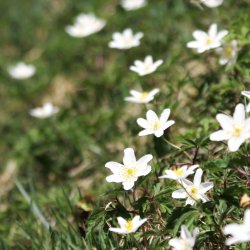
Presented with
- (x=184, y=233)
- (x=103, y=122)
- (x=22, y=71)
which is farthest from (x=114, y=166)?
(x=22, y=71)

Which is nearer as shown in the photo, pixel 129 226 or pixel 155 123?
pixel 129 226

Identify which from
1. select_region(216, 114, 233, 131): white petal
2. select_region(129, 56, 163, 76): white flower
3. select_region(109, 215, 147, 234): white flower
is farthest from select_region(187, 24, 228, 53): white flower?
select_region(109, 215, 147, 234): white flower

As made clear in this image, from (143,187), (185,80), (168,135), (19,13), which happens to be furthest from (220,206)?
(19,13)

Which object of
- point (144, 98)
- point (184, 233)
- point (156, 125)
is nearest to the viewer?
point (184, 233)

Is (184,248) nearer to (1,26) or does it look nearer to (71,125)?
(71,125)

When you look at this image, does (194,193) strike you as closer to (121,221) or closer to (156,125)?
(121,221)
